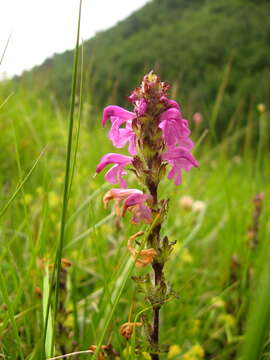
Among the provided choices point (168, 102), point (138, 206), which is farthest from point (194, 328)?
point (168, 102)

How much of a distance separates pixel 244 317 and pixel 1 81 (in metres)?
5.59

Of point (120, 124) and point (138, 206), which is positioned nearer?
point (138, 206)

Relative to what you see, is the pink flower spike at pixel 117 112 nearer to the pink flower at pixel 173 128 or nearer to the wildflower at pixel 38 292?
the pink flower at pixel 173 128

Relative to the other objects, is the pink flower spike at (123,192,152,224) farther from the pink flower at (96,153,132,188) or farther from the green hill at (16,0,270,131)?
the green hill at (16,0,270,131)

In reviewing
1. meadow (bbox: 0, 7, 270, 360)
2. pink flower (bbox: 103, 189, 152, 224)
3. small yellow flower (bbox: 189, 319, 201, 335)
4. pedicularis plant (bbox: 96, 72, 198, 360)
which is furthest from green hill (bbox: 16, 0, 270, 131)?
pink flower (bbox: 103, 189, 152, 224)

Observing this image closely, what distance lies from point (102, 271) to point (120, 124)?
0.52 meters

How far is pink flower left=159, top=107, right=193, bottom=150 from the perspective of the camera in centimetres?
104

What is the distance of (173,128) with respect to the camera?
43.3 inches

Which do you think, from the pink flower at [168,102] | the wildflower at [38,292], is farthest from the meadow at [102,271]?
the pink flower at [168,102]

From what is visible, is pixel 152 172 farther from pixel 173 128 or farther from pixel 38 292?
pixel 38 292

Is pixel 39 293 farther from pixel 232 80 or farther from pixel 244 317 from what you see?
pixel 232 80

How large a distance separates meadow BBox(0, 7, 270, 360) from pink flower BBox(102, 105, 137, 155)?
140 millimetres

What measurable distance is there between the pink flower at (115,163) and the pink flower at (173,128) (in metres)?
0.15

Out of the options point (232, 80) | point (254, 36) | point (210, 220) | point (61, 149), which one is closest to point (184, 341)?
point (210, 220)
